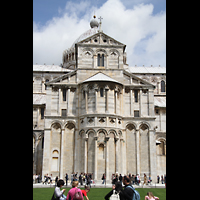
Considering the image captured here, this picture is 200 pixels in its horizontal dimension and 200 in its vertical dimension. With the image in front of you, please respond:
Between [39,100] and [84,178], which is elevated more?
[39,100]

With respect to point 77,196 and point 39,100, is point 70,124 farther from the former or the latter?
point 77,196

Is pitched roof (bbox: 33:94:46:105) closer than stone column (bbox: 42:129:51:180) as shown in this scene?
No

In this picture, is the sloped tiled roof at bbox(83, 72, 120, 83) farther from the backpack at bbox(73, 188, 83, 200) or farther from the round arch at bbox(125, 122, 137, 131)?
the backpack at bbox(73, 188, 83, 200)

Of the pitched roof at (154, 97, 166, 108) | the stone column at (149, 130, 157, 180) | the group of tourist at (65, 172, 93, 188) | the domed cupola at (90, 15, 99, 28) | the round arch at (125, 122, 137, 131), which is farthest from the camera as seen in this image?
the domed cupola at (90, 15, 99, 28)

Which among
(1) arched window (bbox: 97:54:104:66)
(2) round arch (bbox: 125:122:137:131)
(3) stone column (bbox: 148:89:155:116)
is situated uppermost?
(1) arched window (bbox: 97:54:104:66)

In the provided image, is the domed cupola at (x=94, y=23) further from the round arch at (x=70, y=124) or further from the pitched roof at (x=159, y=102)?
the round arch at (x=70, y=124)

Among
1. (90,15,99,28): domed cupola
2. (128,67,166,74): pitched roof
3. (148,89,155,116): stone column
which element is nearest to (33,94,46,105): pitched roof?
(148,89,155,116): stone column

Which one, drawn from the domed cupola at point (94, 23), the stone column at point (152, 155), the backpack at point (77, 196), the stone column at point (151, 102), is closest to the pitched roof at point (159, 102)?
the stone column at point (151, 102)

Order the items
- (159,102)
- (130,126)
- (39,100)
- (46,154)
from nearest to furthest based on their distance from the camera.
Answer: (46,154) → (130,126) → (39,100) → (159,102)

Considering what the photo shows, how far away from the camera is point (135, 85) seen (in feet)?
113

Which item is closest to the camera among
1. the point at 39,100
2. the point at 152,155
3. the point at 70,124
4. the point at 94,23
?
the point at 152,155

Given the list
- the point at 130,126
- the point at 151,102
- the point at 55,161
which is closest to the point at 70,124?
the point at 55,161

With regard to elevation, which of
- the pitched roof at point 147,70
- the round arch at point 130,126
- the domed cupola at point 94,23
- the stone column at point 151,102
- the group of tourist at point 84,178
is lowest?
the group of tourist at point 84,178

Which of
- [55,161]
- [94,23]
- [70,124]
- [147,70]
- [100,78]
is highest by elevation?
[94,23]
